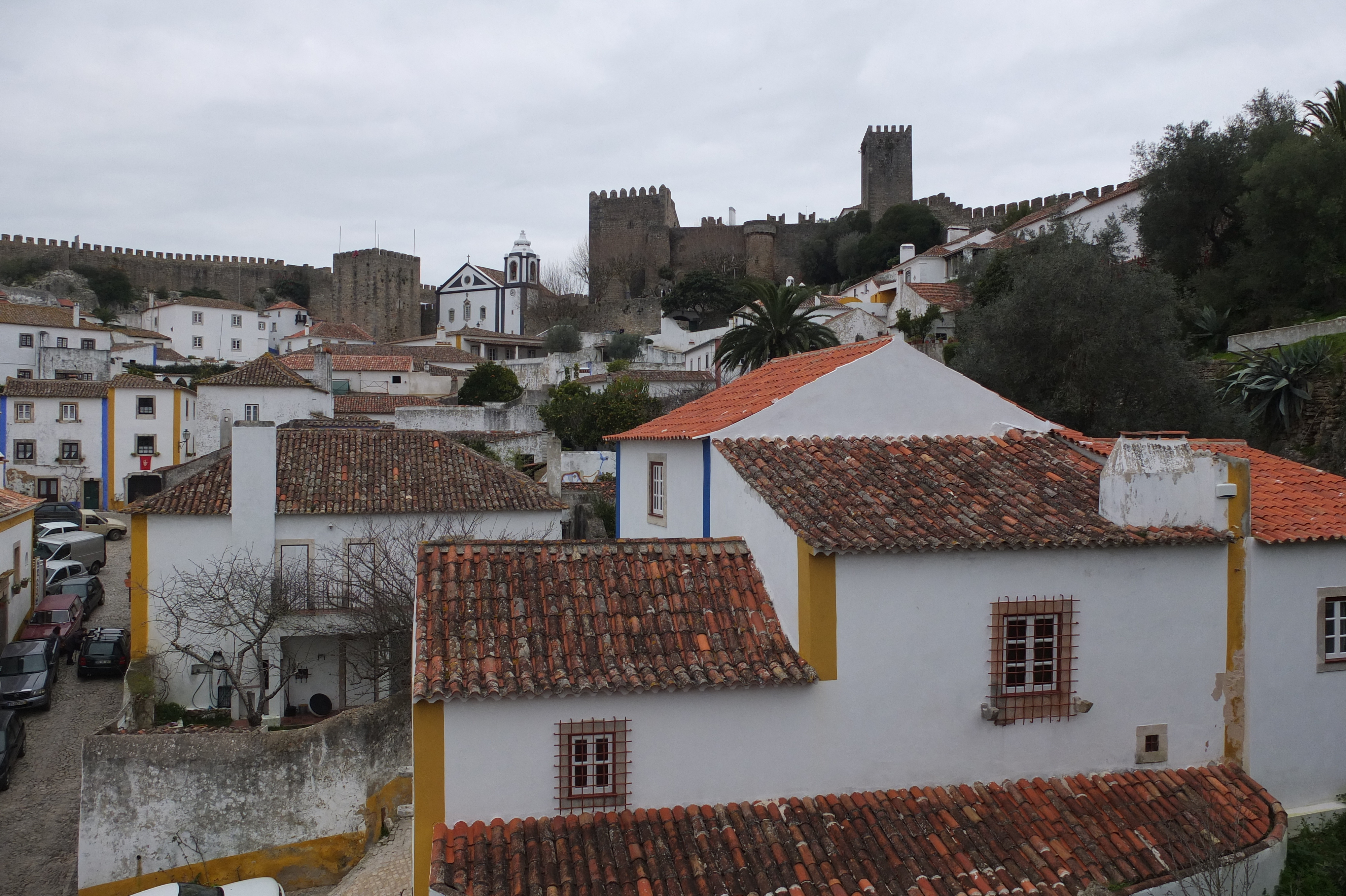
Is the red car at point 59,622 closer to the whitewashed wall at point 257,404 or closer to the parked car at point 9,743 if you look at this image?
the parked car at point 9,743

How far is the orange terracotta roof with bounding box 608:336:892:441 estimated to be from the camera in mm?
11227

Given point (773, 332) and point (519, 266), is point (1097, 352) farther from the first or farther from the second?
point (519, 266)

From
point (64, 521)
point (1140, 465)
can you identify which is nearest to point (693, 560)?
point (1140, 465)

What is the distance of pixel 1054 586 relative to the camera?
882 centimetres

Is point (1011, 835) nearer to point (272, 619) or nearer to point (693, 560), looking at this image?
point (693, 560)

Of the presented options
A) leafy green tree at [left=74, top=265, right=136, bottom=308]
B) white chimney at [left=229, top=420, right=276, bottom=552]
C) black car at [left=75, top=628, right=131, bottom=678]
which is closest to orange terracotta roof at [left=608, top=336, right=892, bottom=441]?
white chimney at [left=229, top=420, right=276, bottom=552]

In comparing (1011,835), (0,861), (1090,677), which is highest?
(1090,677)

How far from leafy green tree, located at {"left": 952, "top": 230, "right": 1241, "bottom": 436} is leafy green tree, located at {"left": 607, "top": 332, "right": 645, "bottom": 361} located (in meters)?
32.9

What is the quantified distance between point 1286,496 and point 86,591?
25.8 metres

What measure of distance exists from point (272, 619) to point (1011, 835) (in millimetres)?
12050

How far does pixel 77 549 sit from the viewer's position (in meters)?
27.9

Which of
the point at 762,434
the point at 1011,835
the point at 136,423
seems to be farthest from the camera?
Answer: the point at 136,423

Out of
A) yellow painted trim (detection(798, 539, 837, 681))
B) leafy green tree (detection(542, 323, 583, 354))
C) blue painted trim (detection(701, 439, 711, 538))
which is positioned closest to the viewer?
yellow painted trim (detection(798, 539, 837, 681))

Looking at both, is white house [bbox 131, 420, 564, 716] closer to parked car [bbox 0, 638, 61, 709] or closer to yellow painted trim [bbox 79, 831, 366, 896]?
parked car [bbox 0, 638, 61, 709]
